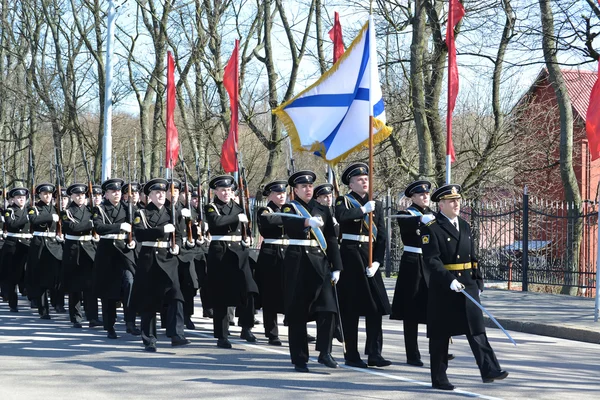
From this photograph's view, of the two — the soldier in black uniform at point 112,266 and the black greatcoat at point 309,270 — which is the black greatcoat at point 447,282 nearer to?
the black greatcoat at point 309,270

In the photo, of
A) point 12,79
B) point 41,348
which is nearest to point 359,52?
point 41,348

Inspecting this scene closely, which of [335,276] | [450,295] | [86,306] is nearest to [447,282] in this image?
[450,295]

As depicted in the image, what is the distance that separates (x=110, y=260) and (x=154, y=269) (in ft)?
5.22

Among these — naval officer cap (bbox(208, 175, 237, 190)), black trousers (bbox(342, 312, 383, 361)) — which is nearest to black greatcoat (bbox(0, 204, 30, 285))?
naval officer cap (bbox(208, 175, 237, 190))

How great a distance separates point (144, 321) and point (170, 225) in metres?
1.12

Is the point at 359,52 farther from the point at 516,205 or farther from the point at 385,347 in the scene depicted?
the point at 516,205

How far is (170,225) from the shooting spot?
413 inches

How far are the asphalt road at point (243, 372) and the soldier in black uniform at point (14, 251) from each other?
135 inches

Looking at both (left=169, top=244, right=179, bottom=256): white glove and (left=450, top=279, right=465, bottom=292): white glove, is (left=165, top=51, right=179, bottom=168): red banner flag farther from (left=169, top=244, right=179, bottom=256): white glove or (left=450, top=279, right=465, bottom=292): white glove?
(left=450, top=279, right=465, bottom=292): white glove

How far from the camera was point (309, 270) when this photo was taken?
895 centimetres

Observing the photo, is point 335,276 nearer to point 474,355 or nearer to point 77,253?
point 474,355

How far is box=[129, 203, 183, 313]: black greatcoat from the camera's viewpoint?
1038 centimetres

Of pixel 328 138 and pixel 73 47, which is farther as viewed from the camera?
pixel 73 47

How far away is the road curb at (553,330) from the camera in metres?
11.9
